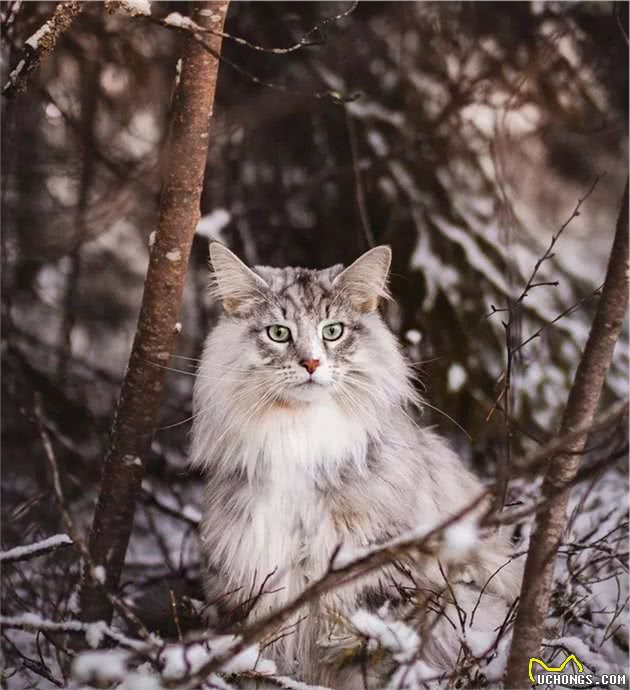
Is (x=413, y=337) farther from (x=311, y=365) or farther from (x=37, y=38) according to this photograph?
(x=37, y=38)

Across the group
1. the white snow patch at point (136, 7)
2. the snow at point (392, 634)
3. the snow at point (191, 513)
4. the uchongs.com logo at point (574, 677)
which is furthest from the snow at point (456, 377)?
the white snow patch at point (136, 7)

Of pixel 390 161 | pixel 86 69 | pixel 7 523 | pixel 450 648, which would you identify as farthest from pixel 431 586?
pixel 86 69

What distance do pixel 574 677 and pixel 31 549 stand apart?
172 centimetres

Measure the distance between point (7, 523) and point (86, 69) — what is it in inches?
91.8

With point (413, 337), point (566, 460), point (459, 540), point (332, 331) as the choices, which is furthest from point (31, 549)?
point (413, 337)

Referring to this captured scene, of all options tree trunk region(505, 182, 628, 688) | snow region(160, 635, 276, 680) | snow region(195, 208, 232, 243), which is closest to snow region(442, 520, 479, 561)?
tree trunk region(505, 182, 628, 688)

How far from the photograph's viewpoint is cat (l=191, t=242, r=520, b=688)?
2.44 m

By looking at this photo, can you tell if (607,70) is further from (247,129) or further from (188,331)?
(188,331)

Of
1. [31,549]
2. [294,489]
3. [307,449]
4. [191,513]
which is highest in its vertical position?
[307,449]

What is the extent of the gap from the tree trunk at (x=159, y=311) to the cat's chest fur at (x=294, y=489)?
0.41 meters

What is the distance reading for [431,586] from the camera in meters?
2.54

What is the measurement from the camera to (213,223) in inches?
158

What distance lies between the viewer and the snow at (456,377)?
388cm

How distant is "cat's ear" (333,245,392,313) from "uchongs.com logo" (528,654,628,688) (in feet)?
3.98
